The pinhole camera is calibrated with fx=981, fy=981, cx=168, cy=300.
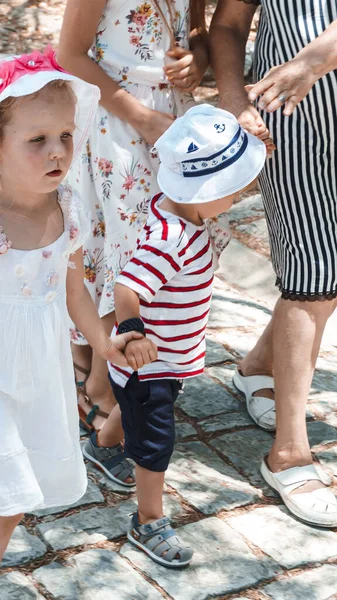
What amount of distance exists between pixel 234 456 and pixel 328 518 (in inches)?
20.0

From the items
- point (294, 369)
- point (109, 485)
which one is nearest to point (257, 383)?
point (294, 369)

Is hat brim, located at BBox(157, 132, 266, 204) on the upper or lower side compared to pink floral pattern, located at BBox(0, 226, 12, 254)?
lower

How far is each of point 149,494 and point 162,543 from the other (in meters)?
0.15

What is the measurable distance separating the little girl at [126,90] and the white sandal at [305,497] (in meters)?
0.81

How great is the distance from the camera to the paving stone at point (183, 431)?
12.3 ft

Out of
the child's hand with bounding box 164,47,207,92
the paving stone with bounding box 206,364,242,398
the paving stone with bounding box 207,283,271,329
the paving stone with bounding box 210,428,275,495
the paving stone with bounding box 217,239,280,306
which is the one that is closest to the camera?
the child's hand with bounding box 164,47,207,92

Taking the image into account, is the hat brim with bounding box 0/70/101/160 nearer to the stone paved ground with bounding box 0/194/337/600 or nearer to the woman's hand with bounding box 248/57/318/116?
the woman's hand with bounding box 248/57/318/116

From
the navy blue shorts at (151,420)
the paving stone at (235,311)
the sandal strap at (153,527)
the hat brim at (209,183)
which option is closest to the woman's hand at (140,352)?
the navy blue shorts at (151,420)

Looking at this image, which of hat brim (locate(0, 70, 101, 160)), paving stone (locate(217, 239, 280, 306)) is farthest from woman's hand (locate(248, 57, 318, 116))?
paving stone (locate(217, 239, 280, 306))

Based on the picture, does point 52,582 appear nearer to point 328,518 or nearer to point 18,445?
point 18,445

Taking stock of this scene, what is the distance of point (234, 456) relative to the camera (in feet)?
11.9

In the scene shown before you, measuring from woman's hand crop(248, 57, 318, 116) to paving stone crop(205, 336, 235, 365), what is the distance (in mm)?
1636

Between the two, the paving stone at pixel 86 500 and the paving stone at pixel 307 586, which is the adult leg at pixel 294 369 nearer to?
the paving stone at pixel 307 586

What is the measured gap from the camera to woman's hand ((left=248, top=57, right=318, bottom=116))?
2.96 m
